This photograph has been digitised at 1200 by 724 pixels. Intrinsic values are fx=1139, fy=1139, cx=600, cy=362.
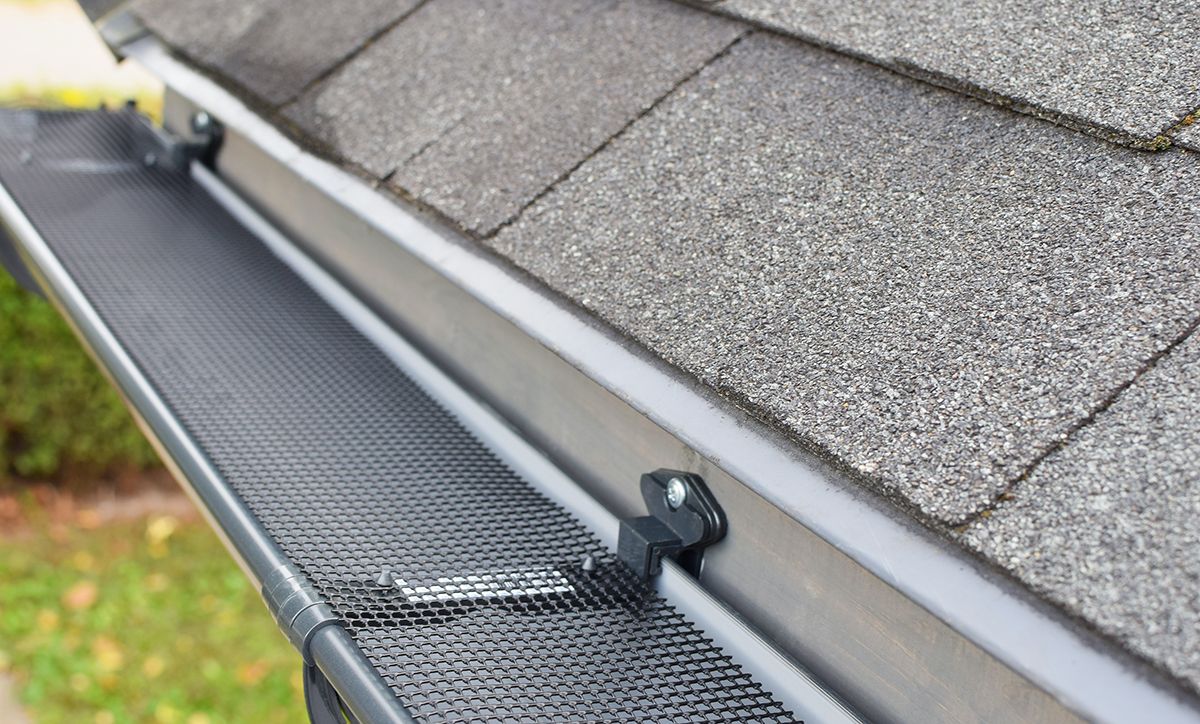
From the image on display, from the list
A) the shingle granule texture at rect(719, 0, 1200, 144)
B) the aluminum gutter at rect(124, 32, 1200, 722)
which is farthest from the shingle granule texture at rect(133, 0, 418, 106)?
the shingle granule texture at rect(719, 0, 1200, 144)

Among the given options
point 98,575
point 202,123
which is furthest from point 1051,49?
point 98,575

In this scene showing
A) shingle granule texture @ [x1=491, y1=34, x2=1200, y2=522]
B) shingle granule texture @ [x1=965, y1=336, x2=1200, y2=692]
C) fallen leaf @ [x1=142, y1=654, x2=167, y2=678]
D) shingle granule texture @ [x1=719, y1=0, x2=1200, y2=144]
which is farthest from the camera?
fallen leaf @ [x1=142, y1=654, x2=167, y2=678]

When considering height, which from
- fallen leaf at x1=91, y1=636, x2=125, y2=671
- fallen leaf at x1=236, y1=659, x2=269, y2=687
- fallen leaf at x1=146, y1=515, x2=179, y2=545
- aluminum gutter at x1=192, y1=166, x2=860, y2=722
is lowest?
fallen leaf at x1=146, y1=515, x2=179, y2=545

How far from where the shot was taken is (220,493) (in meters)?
1.62

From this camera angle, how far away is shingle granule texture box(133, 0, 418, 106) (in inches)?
98.3

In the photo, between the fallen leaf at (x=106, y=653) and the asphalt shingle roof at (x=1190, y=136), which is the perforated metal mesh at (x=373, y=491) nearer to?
the asphalt shingle roof at (x=1190, y=136)

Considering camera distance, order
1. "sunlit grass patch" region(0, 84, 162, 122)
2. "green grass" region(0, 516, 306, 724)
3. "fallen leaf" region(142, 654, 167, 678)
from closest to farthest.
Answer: "green grass" region(0, 516, 306, 724), "fallen leaf" region(142, 654, 167, 678), "sunlit grass patch" region(0, 84, 162, 122)

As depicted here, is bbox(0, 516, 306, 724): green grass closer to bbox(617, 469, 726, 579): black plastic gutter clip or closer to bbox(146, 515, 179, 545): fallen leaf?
bbox(146, 515, 179, 545): fallen leaf

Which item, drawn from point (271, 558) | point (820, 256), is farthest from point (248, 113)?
point (820, 256)

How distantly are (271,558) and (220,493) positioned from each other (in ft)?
0.66

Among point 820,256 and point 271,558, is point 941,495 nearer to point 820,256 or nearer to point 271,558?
point 820,256

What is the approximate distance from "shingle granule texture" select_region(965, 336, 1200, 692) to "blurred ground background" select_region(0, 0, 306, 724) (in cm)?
420

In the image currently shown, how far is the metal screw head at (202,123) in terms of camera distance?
9.41ft

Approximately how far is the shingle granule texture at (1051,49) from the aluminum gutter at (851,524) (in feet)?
2.02
